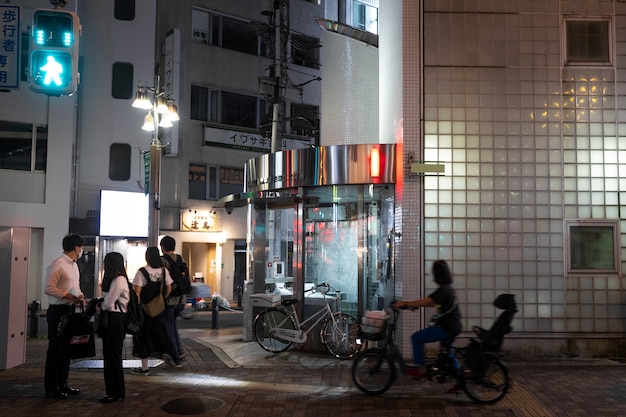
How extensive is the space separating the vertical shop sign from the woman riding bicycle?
20.3ft

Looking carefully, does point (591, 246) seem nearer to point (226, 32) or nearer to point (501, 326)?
point (501, 326)

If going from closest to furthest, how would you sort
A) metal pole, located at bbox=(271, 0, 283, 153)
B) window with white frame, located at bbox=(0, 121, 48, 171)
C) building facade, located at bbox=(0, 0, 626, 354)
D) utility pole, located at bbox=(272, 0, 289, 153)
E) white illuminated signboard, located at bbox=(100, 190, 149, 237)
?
building facade, located at bbox=(0, 0, 626, 354) → utility pole, located at bbox=(272, 0, 289, 153) → metal pole, located at bbox=(271, 0, 283, 153) → window with white frame, located at bbox=(0, 121, 48, 171) → white illuminated signboard, located at bbox=(100, 190, 149, 237)

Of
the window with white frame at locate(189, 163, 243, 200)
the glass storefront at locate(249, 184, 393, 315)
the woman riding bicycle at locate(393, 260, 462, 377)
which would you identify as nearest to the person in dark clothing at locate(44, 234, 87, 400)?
the woman riding bicycle at locate(393, 260, 462, 377)

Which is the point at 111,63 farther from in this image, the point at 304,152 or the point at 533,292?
the point at 533,292

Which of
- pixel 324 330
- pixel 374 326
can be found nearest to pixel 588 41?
pixel 374 326

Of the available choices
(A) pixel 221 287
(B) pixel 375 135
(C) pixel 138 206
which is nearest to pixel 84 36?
(C) pixel 138 206

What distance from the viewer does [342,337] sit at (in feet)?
32.8

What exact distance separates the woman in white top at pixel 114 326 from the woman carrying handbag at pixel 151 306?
1.39 m

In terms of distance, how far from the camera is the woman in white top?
7.06 metres

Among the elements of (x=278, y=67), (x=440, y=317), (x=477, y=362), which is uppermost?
(x=278, y=67)

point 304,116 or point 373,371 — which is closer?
point 373,371

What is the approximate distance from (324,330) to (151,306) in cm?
294

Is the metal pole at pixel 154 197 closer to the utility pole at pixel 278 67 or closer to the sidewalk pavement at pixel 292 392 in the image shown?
the sidewalk pavement at pixel 292 392

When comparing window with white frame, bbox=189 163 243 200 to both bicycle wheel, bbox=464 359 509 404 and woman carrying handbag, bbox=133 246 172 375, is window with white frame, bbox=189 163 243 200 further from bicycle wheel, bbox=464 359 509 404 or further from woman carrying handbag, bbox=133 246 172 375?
bicycle wheel, bbox=464 359 509 404
